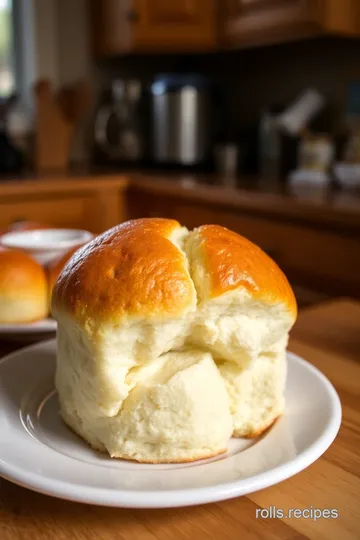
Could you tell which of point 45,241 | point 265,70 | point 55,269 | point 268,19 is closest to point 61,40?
point 265,70

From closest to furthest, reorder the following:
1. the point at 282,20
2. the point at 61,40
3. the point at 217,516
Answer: the point at 217,516 → the point at 282,20 → the point at 61,40

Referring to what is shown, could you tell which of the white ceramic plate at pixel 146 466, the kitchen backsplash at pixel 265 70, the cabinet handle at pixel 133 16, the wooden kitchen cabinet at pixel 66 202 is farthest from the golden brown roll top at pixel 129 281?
the cabinet handle at pixel 133 16

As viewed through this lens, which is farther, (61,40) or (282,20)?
(61,40)

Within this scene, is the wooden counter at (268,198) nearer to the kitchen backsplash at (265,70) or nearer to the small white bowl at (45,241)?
the kitchen backsplash at (265,70)

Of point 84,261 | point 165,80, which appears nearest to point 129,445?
point 84,261

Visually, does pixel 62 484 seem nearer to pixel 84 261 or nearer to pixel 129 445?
pixel 129 445

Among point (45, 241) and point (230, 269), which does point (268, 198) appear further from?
point (230, 269)

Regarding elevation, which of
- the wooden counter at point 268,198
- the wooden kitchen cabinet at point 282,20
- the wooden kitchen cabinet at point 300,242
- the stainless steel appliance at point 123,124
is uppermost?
the wooden kitchen cabinet at point 282,20
